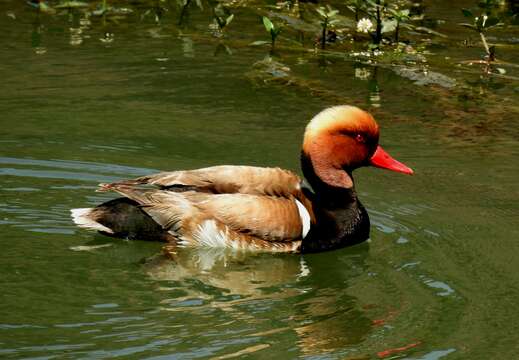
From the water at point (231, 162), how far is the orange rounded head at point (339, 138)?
20.6 inches

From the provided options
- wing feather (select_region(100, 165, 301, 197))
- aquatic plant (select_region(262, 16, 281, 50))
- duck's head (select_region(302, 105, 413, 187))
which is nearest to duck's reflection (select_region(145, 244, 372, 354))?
wing feather (select_region(100, 165, 301, 197))

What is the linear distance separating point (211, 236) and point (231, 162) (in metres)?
1.62

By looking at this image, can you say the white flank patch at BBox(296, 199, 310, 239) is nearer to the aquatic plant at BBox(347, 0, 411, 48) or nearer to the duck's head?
the duck's head

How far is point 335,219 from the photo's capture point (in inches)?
299

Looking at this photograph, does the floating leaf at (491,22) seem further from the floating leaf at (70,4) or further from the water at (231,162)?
the floating leaf at (70,4)

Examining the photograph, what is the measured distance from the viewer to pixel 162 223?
287 inches

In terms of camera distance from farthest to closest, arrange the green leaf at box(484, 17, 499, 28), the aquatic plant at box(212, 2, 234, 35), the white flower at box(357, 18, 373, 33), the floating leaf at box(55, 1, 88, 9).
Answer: the floating leaf at box(55, 1, 88, 9) < the aquatic plant at box(212, 2, 234, 35) < the white flower at box(357, 18, 373, 33) < the green leaf at box(484, 17, 499, 28)

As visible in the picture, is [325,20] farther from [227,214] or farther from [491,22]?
[227,214]

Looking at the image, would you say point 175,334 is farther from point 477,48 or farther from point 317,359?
point 477,48

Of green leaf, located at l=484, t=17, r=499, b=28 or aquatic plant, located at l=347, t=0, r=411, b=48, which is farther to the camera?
aquatic plant, located at l=347, t=0, r=411, b=48

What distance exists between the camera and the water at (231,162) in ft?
19.2

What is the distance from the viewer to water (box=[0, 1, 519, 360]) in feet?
19.2

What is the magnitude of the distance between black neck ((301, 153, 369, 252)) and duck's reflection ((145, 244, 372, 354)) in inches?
2.8

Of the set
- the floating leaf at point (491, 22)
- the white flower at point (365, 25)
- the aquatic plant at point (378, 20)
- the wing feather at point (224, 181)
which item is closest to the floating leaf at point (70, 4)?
the aquatic plant at point (378, 20)
